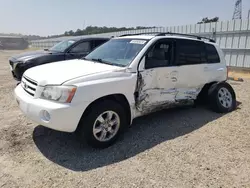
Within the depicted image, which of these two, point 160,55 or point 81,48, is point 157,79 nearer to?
point 160,55

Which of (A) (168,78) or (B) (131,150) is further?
(A) (168,78)

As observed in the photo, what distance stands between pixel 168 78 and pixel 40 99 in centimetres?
237

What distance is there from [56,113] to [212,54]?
4.07m

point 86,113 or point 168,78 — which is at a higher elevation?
point 168,78

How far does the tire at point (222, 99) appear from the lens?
5266 millimetres

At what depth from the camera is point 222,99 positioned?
5480 millimetres

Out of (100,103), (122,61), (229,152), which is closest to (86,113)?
(100,103)

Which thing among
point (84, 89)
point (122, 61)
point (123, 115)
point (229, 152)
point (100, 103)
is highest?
point (122, 61)

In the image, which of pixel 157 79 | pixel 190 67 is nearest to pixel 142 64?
pixel 157 79

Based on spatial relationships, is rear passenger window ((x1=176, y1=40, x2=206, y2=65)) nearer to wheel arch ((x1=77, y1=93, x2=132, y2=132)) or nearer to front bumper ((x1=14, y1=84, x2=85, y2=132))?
wheel arch ((x1=77, y1=93, x2=132, y2=132))

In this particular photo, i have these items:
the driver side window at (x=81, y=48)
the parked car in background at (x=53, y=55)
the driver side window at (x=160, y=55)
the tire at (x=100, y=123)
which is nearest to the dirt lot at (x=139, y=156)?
the tire at (x=100, y=123)

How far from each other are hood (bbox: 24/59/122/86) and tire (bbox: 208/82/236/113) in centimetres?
271

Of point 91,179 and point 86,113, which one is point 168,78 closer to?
point 86,113

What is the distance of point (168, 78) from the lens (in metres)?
4.37
